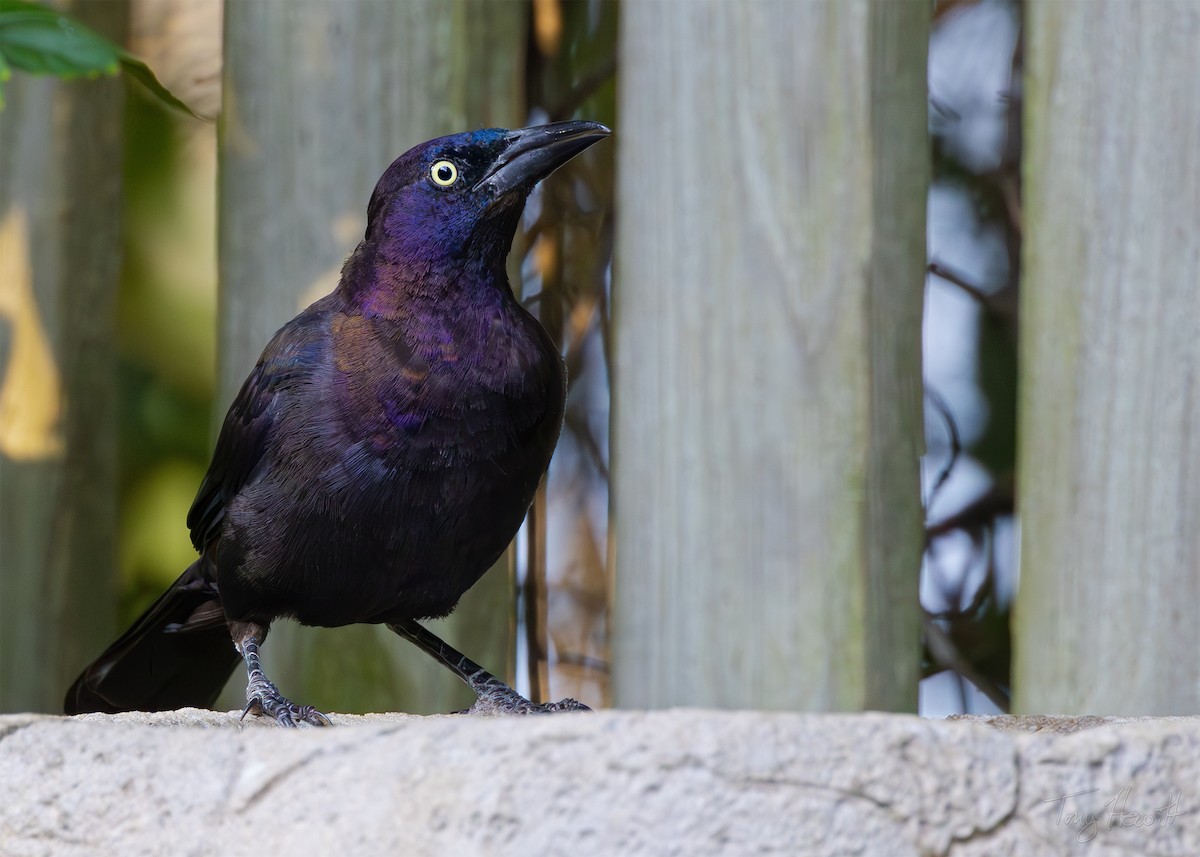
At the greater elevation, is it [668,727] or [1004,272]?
[1004,272]

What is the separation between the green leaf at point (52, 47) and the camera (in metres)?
1.80

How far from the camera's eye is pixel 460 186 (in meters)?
2.24

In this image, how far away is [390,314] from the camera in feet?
7.25

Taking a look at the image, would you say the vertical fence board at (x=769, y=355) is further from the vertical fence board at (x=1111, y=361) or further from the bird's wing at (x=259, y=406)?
the bird's wing at (x=259, y=406)

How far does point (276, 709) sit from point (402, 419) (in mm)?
491

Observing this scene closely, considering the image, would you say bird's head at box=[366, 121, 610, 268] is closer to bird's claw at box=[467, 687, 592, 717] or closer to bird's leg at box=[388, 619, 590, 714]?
bird's leg at box=[388, 619, 590, 714]

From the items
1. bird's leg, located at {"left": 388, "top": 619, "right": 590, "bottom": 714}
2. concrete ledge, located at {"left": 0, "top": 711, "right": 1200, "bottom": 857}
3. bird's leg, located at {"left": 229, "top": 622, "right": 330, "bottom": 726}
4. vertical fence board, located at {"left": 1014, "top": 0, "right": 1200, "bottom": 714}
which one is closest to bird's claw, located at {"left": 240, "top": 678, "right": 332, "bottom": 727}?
bird's leg, located at {"left": 229, "top": 622, "right": 330, "bottom": 726}

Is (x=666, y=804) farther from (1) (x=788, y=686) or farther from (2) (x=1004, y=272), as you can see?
(2) (x=1004, y=272)

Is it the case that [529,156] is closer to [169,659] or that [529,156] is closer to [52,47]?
[52,47]

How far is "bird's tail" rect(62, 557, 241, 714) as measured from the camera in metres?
2.60

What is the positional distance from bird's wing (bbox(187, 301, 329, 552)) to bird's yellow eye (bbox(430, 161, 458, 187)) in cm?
27

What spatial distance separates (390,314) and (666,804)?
1024 millimetres

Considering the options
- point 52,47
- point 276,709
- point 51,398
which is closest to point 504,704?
point 276,709

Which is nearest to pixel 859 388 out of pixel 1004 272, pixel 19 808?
pixel 19 808
